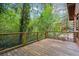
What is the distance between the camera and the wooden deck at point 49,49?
241cm

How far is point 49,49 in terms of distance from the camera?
243 cm

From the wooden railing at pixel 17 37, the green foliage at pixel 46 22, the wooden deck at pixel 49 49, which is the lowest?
the wooden deck at pixel 49 49

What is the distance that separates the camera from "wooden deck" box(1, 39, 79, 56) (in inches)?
94.9

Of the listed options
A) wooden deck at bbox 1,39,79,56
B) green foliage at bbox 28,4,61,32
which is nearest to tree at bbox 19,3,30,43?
green foliage at bbox 28,4,61,32

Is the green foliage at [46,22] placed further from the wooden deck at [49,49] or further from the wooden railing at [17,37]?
the wooden deck at [49,49]

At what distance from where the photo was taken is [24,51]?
242 cm

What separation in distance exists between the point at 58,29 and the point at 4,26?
0.94 metres

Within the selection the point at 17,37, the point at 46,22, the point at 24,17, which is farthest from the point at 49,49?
the point at 24,17

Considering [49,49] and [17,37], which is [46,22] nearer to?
[49,49]

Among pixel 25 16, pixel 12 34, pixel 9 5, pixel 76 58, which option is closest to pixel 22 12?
pixel 25 16

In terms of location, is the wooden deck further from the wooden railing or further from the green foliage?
the green foliage

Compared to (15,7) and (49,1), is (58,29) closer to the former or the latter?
(49,1)

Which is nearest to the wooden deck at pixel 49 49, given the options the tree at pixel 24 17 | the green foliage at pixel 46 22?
the green foliage at pixel 46 22

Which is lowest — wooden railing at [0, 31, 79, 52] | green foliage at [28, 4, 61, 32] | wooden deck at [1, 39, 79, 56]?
wooden deck at [1, 39, 79, 56]
